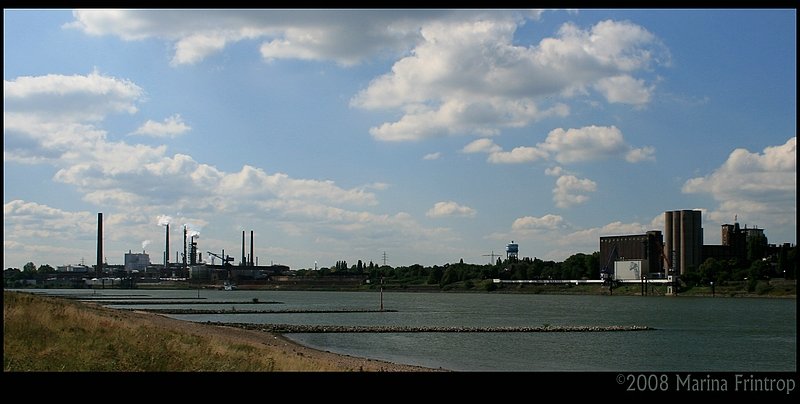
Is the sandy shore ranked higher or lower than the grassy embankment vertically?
lower

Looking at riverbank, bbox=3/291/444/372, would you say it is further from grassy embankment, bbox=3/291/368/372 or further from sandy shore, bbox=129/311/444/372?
sandy shore, bbox=129/311/444/372

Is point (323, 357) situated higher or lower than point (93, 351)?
lower

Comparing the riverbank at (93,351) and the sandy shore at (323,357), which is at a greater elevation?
the riverbank at (93,351)

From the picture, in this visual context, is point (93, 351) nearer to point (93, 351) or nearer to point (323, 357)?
point (93, 351)

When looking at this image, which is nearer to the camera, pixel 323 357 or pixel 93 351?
pixel 93 351

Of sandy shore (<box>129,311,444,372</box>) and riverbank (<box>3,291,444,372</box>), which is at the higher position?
riverbank (<box>3,291,444,372</box>)

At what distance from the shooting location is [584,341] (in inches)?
3184

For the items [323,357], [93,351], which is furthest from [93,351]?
[323,357]

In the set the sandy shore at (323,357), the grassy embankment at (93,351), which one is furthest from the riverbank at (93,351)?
the sandy shore at (323,357)

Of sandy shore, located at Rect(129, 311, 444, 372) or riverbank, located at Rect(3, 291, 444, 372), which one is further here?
sandy shore, located at Rect(129, 311, 444, 372)

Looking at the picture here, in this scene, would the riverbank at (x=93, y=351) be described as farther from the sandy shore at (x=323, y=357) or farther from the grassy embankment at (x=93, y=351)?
the sandy shore at (x=323, y=357)

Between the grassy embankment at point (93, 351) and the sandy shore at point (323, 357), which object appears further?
the sandy shore at point (323, 357)

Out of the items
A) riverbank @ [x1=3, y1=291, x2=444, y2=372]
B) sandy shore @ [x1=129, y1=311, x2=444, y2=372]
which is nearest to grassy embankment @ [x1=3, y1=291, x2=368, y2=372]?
riverbank @ [x1=3, y1=291, x2=444, y2=372]
